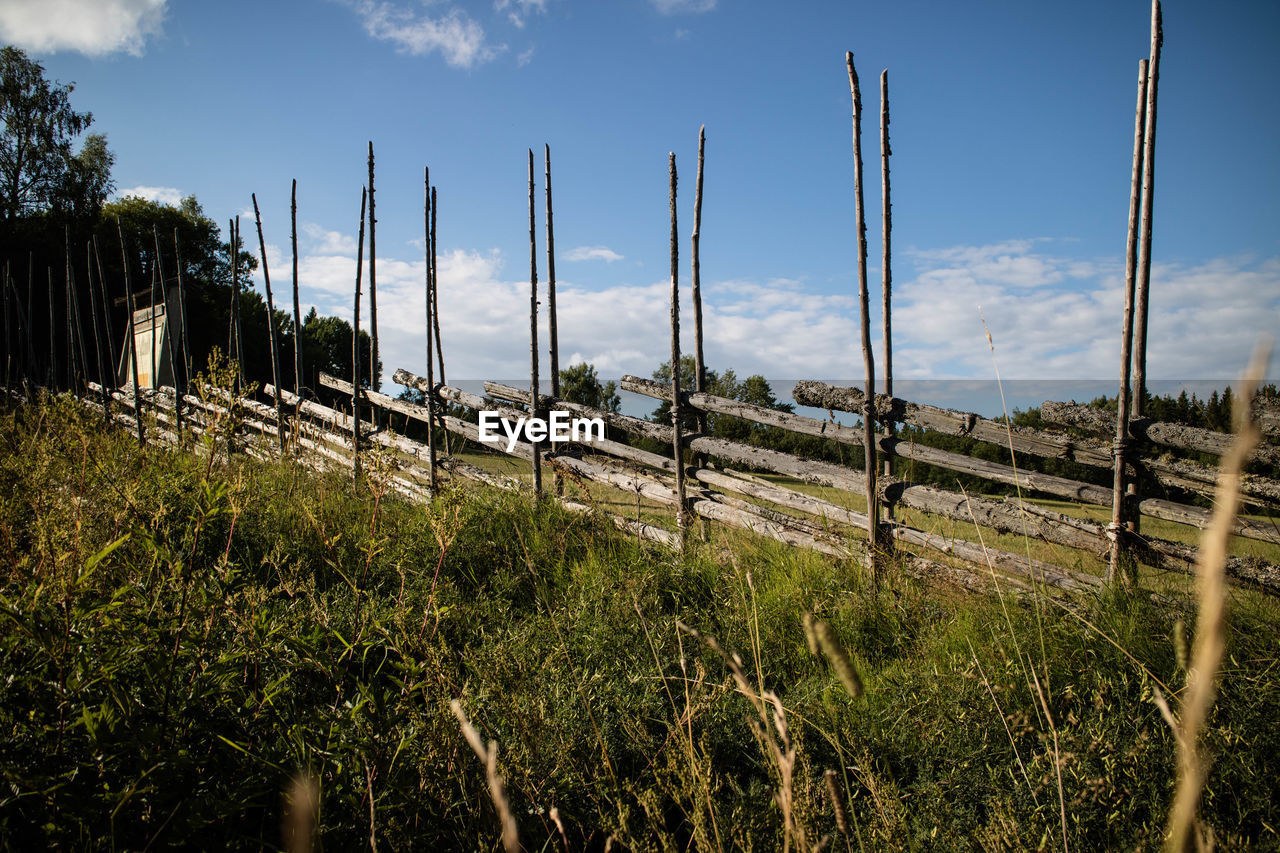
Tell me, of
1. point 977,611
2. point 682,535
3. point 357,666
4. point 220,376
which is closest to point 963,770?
point 977,611

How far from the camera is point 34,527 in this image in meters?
1.89

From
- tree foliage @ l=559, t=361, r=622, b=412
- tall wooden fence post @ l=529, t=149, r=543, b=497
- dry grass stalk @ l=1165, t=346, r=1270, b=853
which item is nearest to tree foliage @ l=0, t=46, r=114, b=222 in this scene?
tree foliage @ l=559, t=361, r=622, b=412

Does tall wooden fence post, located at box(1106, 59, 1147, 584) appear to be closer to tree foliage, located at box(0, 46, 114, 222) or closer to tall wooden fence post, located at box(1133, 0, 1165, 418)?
tall wooden fence post, located at box(1133, 0, 1165, 418)

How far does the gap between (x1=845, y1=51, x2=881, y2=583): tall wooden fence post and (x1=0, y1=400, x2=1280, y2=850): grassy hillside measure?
0.45 m

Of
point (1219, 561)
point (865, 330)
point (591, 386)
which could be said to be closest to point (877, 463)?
point (865, 330)

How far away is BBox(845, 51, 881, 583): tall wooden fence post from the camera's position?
10.7ft

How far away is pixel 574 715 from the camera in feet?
6.14

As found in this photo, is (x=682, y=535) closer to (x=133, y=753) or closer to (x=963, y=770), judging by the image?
(x=963, y=770)

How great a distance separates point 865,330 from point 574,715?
237 centimetres

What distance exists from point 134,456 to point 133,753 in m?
2.87

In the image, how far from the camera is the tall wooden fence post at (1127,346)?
274 centimetres

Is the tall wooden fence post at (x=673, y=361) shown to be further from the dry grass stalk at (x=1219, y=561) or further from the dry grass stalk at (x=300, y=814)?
the dry grass stalk at (x=1219, y=561)

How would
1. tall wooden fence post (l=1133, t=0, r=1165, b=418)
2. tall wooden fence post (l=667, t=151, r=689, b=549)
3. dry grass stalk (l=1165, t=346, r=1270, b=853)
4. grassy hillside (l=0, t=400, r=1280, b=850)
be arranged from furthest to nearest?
1. tall wooden fence post (l=667, t=151, r=689, b=549)
2. tall wooden fence post (l=1133, t=0, r=1165, b=418)
3. grassy hillside (l=0, t=400, r=1280, b=850)
4. dry grass stalk (l=1165, t=346, r=1270, b=853)
